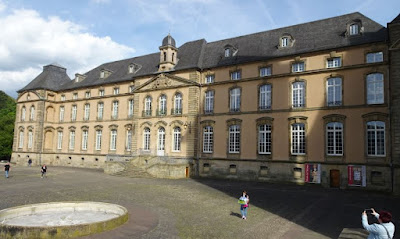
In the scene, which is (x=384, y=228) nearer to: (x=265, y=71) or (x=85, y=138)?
(x=265, y=71)

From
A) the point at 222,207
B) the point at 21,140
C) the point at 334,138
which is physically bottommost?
the point at 222,207

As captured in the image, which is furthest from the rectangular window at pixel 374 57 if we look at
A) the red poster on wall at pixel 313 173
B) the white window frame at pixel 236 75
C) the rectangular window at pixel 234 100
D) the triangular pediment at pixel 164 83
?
the triangular pediment at pixel 164 83

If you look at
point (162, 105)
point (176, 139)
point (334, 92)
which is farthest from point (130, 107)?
point (334, 92)

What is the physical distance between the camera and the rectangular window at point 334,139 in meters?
26.5

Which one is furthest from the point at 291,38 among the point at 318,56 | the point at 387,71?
the point at 387,71

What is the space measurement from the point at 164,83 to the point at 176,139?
694 centimetres

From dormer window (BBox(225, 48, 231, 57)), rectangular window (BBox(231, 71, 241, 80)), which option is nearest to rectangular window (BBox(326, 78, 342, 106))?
rectangular window (BBox(231, 71, 241, 80))

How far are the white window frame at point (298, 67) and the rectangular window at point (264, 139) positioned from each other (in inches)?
232

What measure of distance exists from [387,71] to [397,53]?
1.64m

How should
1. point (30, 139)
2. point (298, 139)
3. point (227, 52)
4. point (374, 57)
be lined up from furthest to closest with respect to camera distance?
point (30, 139) → point (227, 52) → point (298, 139) → point (374, 57)

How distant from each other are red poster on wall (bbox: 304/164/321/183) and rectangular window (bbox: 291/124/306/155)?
145 cm

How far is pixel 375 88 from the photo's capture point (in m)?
25.4

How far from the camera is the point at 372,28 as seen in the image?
26891 millimetres

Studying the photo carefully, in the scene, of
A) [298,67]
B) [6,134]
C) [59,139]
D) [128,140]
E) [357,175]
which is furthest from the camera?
[6,134]
